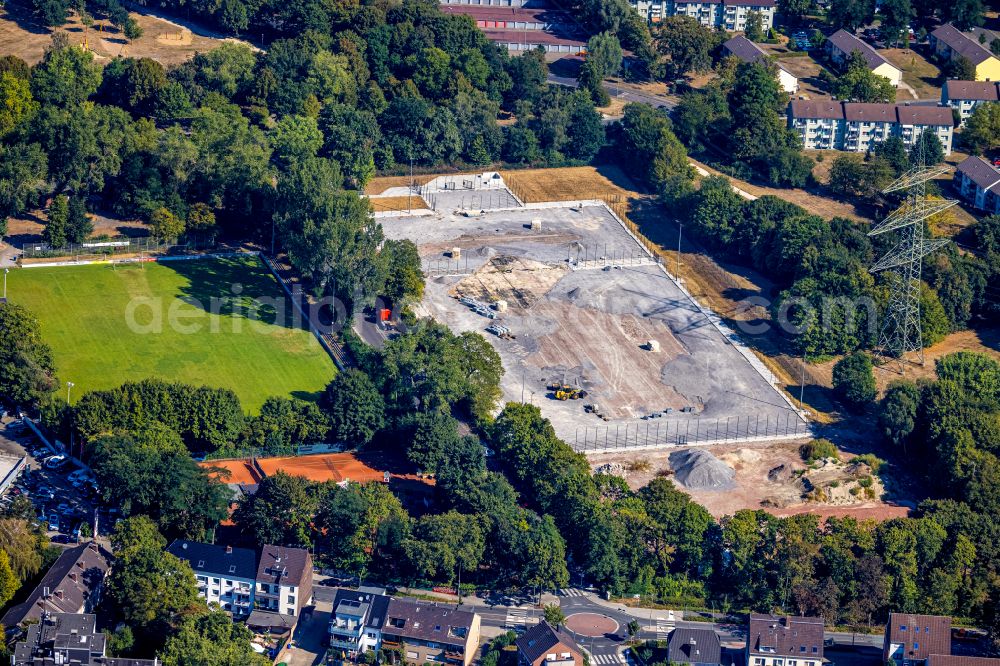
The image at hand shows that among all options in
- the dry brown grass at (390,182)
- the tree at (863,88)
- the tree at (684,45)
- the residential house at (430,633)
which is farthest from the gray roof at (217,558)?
the tree at (684,45)

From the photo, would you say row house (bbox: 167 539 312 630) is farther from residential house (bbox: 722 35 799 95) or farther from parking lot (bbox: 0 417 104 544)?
residential house (bbox: 722 35 799 95)

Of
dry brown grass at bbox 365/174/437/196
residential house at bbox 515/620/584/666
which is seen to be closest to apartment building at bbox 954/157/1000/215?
dry brown grass at bbox 365/174/437/196

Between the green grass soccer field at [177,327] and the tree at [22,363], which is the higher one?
the tree at [22,363]

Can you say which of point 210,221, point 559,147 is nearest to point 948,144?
point 559,147

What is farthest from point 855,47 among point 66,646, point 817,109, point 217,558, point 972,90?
point 66,646

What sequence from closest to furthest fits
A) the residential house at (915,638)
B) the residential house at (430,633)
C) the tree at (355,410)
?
the residential house at (915,638) < the residential house at (430,633) < the tree at (355,410)

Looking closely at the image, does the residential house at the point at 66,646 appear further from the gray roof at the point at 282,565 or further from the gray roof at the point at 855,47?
the gray roof at the point at 855,47
